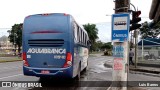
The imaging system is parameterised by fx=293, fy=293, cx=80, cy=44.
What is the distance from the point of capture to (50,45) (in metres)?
12.2

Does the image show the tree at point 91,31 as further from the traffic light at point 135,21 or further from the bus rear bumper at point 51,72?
the bus rear bumper at point 51,72

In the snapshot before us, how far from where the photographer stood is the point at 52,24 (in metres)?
12.3

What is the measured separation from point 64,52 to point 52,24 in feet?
4.26

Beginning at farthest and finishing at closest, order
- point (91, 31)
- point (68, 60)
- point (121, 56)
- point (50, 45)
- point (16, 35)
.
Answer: point (91, 31), point (16, 35), point (50, 45), point (68, 60), point (121, 56)

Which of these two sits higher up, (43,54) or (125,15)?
(125,15)

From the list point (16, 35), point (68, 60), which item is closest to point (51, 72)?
point (68, 60)

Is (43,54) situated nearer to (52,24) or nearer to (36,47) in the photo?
(36,47)

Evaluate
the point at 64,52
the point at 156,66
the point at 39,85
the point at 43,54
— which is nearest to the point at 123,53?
the point at 64,52

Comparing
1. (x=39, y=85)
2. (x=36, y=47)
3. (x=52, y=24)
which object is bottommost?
(x=39, y=85)

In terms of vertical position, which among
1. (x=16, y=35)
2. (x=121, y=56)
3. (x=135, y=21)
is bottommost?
(x=121, y=56)

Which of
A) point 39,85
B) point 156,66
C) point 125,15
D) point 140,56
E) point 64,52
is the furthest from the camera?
point 140,56

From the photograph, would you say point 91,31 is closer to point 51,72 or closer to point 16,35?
point 16,35

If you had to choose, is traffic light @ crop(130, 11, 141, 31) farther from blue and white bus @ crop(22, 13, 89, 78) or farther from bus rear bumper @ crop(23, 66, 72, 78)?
bus rear bumper @ crop(23, 66, 72, 78)

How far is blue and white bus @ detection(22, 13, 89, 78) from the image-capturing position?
12.1 metres
